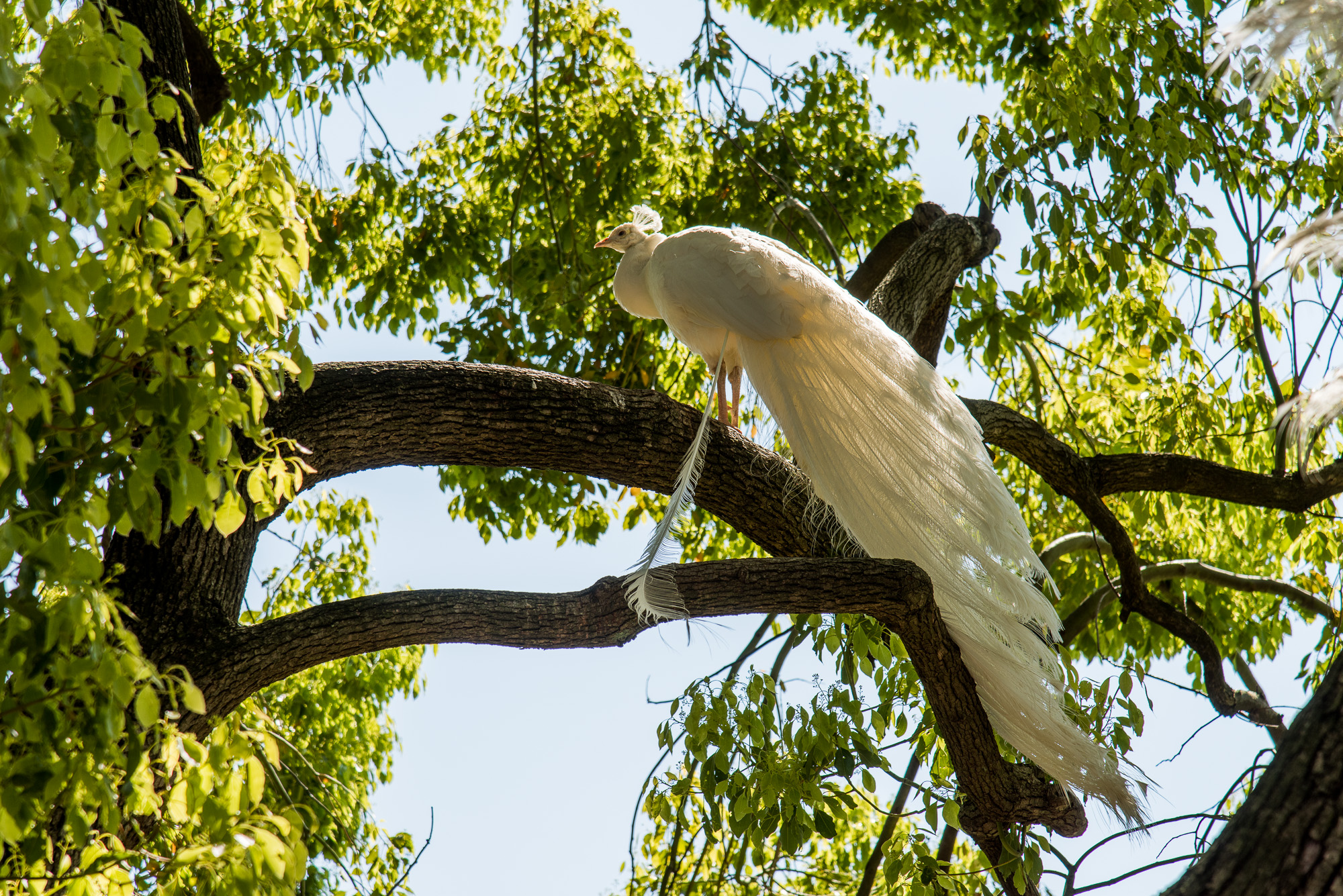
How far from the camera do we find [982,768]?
2.55 m

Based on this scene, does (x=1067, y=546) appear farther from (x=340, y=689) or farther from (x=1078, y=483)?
(x=340, y=689)

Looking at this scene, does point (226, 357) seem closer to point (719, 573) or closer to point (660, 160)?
point (719, 573)

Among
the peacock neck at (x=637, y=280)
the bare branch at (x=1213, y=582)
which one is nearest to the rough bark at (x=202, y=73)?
the peacock neck at (x=637, y=280)

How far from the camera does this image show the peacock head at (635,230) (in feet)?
12.9

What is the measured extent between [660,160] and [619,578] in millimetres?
4233

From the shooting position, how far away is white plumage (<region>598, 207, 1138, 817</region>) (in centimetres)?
252

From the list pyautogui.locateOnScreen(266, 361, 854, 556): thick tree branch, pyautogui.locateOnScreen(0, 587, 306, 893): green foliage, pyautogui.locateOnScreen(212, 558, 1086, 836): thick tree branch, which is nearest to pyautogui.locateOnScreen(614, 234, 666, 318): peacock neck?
pyautogui.locateOnScreen(266, 361, 854, 556): thick tree branch

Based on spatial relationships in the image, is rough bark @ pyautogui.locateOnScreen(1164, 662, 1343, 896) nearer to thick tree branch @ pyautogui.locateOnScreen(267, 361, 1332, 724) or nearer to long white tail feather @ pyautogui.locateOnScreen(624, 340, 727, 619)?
long white tail feather @ pyautogui.locateOnScreen(624, 340, 727, 619)

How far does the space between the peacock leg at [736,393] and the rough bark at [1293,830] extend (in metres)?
2.06

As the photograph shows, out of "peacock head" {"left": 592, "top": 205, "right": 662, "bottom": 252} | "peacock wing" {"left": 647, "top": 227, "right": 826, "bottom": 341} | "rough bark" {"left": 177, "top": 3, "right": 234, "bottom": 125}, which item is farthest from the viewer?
"peacock head" {"left": 592, "top": 205, "right": 662, "bottom": 252}

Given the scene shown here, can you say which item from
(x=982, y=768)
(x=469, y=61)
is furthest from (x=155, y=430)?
(x=469, y=61)

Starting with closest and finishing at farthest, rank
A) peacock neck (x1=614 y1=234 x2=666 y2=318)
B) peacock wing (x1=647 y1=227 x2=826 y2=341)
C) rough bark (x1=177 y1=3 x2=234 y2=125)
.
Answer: peacock wing (x1=647 y1=227 x2=826 y2=341) → rough bark (x1=177 y1=3 x2=234 y2=125) → peacock neck (x1=614 y1=234 x2=666 y2=318)

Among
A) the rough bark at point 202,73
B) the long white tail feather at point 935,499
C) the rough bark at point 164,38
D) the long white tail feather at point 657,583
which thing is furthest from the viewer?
the rough bark at point 202,73

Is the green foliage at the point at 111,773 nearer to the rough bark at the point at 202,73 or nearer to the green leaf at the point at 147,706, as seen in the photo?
the green leaf at the point at 147,706
